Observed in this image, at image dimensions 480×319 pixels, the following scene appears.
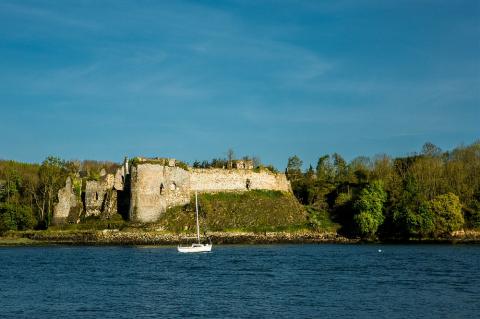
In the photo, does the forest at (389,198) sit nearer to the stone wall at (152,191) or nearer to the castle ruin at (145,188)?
the castle ruin at (145,188)

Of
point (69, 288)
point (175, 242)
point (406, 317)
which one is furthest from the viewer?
point (175, 242)

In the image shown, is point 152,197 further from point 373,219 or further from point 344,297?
point 344,297

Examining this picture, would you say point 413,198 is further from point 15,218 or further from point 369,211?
point 15,218

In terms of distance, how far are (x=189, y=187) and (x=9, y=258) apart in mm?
29847

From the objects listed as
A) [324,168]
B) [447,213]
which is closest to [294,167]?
[324,168]

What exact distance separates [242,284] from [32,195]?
58.0 metres

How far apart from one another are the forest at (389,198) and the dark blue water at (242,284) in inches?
614

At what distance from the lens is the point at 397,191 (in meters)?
87.2

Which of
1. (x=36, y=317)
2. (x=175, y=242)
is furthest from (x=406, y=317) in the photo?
(x=175, y=242)

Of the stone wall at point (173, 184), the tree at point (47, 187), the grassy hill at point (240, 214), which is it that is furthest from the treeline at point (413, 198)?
the tree at point (47, 187)

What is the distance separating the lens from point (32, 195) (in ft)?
299

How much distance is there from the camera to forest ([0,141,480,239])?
81.1 m

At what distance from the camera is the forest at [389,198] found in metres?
81.1

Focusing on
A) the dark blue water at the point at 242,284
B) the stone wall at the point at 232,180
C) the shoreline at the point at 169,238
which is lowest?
the dark blue water at the point at 242,284
